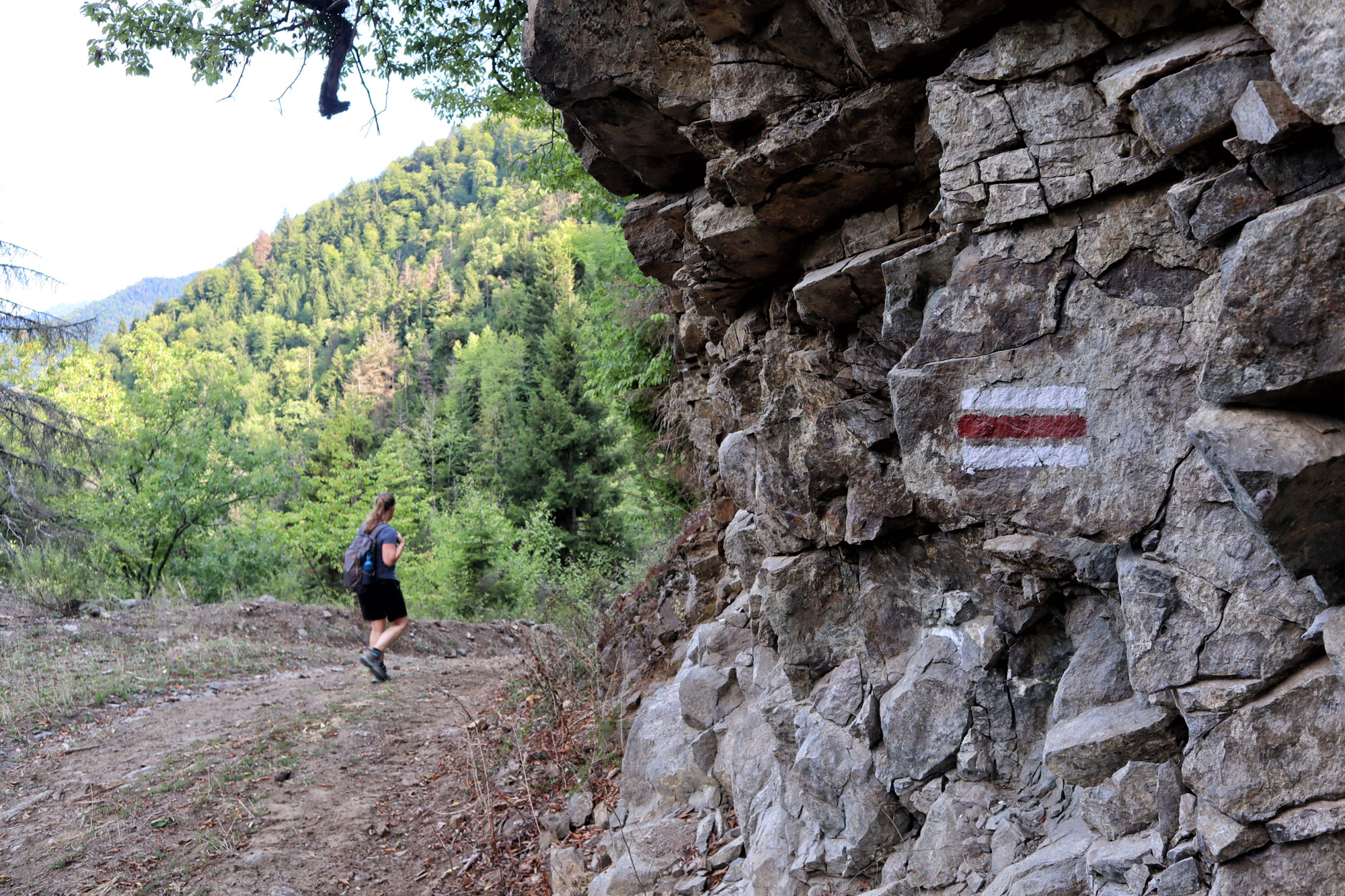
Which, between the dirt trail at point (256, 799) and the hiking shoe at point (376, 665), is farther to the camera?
the hiking shoe at point (376, 665)

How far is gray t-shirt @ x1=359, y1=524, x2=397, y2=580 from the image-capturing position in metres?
8.80

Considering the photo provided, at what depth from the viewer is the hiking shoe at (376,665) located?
9406 mm

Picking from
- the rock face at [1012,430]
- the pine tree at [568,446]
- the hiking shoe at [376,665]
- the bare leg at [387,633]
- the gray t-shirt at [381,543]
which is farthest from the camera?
the pine tree at [568,446]

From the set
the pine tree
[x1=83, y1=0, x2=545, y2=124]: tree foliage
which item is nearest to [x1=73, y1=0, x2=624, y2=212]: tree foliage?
[x1=83, y1=0, x2=545, y2=124]: tree foliage

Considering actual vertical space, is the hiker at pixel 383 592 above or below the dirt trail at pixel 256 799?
above

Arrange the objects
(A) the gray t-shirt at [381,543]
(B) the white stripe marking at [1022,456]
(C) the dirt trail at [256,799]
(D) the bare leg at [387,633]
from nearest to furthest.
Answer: (B) the white stripe marking at [1022,456], (C) the dirt trail at [256,799], (A) the gray t-shirt at [381,543], (D) the bare leg at [387,633]

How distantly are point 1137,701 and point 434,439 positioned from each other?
41631mm

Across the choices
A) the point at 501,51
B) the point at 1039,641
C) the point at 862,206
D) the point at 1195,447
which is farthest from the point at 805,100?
the point at 501,51

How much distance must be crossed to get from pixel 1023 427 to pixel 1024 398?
106 millimetres

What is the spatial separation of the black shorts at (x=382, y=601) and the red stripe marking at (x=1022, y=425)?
24.6ft

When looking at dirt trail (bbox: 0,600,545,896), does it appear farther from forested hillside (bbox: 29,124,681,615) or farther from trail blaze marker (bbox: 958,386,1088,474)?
trail blaze marker (bbox: 958,386,1088,474)

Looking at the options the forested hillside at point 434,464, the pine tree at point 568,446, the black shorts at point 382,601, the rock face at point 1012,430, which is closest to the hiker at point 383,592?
the black shorts at point 382,601

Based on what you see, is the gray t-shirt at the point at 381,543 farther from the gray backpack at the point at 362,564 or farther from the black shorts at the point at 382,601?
the black shorts at the point at 382,601

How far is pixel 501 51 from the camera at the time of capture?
927 cm
